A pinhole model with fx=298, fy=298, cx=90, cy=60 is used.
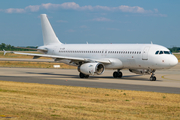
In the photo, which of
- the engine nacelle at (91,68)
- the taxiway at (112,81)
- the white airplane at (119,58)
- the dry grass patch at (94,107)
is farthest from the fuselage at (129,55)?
the dry grass patch at (94,107)

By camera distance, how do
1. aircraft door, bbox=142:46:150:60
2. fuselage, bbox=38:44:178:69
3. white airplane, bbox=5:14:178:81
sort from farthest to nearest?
aircraft door, bbox=142:46:150:60
white airplane, bbox=5:14:178:81
fuselage, bbox=38:44:178:69

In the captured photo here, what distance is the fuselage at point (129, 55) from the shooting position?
32.3m

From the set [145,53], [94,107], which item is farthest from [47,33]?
[94,107]

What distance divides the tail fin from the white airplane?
12.3 feet

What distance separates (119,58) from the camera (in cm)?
3522

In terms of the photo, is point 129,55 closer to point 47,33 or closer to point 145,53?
point 145,53

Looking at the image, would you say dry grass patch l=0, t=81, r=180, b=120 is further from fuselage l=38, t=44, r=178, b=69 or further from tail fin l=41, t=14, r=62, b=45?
tail fin l=41, t=14, r=62, b=45

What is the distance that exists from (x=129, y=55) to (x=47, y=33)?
1571 cm

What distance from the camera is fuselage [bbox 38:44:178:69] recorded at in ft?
106

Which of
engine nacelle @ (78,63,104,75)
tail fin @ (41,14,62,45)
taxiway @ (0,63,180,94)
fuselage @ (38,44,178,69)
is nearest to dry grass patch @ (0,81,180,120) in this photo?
taxiway @ (0,63,180,94)

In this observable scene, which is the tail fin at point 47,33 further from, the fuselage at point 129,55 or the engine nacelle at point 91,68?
the engine nacelle at point 91,68

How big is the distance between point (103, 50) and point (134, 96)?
17.9 metres

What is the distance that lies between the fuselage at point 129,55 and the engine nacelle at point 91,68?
3.50ft

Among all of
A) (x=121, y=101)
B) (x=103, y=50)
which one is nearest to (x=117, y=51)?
(x=103, y=50)
